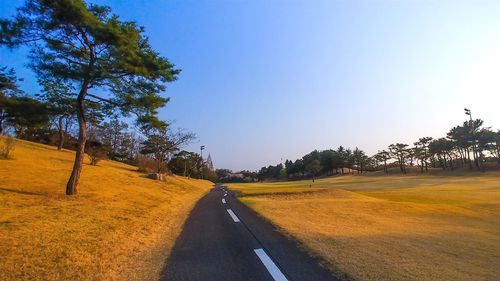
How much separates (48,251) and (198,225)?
5.76 metres

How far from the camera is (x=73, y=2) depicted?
1406cm

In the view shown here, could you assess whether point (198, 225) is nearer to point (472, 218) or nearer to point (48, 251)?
point (48, 251)

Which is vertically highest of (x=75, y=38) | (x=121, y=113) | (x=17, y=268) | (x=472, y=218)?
(x=75, y=38)

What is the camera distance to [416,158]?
102938 millimetres

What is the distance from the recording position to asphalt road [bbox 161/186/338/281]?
5.93 m

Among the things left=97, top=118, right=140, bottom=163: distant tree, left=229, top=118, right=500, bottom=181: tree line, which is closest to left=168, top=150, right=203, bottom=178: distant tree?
left=97, top=118, right=140, bottom=163: distant tree

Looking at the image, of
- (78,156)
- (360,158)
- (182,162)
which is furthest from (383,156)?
(78,156)

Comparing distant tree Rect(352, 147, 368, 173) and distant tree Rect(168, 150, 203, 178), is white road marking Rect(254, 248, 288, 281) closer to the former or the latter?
distant tree Rect(168, 150, 203, 178)

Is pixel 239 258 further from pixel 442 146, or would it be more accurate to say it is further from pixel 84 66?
pixel 442 146

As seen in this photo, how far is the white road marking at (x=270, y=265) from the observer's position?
5.78 m

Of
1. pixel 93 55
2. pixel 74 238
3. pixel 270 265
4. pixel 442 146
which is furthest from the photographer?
pixel 442 146

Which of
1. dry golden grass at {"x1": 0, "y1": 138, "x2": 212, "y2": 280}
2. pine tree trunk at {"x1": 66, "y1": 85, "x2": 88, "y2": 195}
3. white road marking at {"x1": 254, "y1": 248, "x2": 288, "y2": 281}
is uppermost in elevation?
pine tree trunk at {"x1": 66, "y1": 85, "x2": 88, "y2": 195}

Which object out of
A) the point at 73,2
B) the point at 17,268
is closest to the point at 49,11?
the point at 73,2

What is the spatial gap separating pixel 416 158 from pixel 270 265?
109 m
